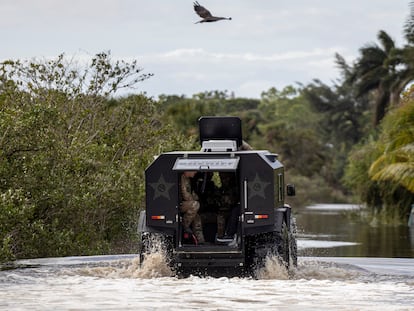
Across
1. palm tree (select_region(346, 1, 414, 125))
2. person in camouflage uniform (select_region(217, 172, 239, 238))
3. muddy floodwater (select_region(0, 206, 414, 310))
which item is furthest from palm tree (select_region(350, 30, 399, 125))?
person in camouflage uniform (select_region(217, 172, 239, 238))

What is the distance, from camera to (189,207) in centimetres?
1575

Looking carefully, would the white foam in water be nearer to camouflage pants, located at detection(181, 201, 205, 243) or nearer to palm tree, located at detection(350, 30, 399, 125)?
camouflage pants, located at detection(181, 201, 205, 243)

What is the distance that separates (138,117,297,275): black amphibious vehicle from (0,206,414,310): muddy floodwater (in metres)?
0.21

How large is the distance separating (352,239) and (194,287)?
670 inches

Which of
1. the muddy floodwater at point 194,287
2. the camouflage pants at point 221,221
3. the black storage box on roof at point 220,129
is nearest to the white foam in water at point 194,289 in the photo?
the muddy floodwater at point 194,287

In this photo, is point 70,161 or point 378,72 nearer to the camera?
point 70,161

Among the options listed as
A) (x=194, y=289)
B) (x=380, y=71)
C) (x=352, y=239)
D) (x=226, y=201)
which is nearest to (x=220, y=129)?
(x=226, y=201)

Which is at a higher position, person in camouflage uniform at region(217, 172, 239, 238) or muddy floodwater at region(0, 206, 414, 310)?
person in camouflage uniform at region(217, 172, 239, 238)

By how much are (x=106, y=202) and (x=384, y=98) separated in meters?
44.1

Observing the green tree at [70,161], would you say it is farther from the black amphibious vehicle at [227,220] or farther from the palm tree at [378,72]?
the palm tree at [378,72]

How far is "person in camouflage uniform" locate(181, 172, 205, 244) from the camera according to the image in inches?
620

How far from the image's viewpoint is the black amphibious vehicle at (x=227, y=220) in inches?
605

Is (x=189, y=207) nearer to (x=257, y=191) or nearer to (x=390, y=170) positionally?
(x=257, y=191)

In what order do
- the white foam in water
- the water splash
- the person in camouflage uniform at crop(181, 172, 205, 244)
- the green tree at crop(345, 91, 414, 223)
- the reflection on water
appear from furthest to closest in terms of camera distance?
the green tree at crop(345, 91, 414, 223) < the reflection on water < the person in camouflage uniform at crop(181, 172, 205, 244) < the water splash < the white foam in water
